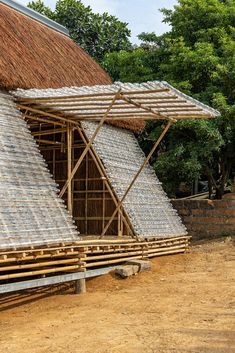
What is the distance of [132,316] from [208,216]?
22.1 ft

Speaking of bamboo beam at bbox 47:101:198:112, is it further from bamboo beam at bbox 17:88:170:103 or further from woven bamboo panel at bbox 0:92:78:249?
woven bamboo panel at bbox 0:92:78:249

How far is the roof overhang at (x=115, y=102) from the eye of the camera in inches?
265

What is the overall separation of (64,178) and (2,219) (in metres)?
4.27

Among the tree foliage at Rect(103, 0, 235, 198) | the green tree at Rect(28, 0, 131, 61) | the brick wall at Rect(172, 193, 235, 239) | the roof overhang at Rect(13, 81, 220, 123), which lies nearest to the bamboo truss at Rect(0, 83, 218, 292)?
the roof overhang at Rect(13, 81, 220, 123)

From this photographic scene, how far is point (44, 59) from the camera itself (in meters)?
9.29

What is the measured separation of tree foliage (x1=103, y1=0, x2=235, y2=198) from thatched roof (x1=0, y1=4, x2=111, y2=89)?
2.09 m

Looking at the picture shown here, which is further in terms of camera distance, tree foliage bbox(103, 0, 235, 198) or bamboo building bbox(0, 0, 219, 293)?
tree foliage bbox(103, 0, 235, 198)

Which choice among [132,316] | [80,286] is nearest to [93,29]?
[80,286]

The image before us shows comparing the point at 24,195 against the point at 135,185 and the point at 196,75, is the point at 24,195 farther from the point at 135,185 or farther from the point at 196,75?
the point at 196,75

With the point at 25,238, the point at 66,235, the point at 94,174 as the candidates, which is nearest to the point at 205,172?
the point at 94,174

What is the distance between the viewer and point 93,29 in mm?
16562

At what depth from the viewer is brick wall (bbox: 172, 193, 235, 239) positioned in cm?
1187

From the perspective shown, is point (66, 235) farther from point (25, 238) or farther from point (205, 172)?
point (205, 172)

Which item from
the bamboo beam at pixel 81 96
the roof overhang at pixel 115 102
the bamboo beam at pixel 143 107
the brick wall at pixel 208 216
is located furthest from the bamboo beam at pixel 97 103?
the brick wall at pixel 208 216
